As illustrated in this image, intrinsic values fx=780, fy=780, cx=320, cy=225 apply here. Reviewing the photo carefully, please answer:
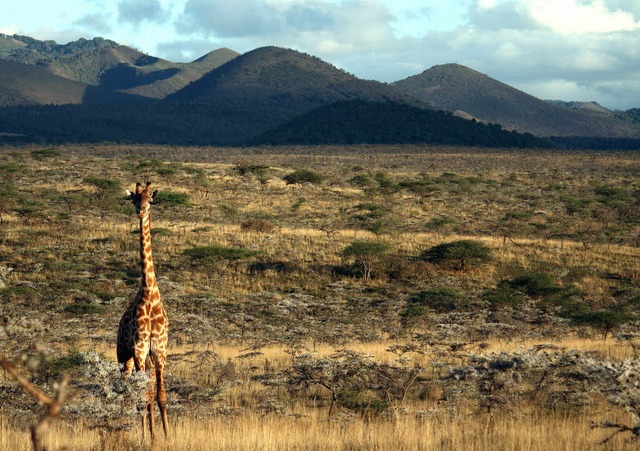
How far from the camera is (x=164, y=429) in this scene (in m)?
9.35

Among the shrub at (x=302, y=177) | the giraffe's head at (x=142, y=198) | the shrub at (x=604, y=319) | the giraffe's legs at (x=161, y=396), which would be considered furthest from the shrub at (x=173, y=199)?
the giraffe's head at (x=142, y=198)

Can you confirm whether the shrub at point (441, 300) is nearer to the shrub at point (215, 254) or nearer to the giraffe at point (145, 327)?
the shrub at point (215, 254)

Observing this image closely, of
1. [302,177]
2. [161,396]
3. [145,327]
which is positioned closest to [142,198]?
[145,327]

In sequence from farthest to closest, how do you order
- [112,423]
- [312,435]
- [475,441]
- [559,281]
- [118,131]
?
[118,131] → [559,281] → [112,423] → [312,435] → [475,441]

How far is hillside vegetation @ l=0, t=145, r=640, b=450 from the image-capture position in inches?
368

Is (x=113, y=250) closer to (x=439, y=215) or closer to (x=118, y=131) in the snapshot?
(x=439, y=215)

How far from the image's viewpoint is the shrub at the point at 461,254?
29.5 m

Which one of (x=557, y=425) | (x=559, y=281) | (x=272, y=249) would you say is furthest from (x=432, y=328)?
(x=557, y=425)

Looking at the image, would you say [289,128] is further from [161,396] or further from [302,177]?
[161,396]

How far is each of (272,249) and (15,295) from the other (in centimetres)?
1112

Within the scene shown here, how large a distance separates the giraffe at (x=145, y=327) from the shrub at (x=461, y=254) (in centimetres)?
2063

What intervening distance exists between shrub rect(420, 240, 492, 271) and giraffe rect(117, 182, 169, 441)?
812 inches

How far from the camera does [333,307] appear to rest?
25.2 metres

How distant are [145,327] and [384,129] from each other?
484 feet
